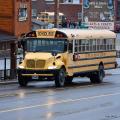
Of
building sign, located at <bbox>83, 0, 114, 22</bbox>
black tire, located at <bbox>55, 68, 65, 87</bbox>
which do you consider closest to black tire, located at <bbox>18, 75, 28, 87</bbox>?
black tire, located at <bbox>55, 68, 65, 87</bbox>

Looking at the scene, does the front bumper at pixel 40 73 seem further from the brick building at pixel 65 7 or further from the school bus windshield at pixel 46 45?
the brick building at pixel 65 7

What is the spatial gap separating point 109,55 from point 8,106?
1694 centimetres

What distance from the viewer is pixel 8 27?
126 feet

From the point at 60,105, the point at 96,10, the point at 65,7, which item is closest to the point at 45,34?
the point at 60,105

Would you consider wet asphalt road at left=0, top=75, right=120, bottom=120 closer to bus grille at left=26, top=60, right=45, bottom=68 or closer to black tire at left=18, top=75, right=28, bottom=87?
bus grille at left=26, top=60, right=45, bottom=68

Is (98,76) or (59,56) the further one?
(98,76)

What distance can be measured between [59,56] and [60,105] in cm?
968

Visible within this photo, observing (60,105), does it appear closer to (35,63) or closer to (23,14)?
(35,63)

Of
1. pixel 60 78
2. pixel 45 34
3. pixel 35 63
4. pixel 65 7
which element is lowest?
pixel 60 78

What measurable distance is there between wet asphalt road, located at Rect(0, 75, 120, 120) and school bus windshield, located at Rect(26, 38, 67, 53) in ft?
12.6

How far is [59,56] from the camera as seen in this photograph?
29.3 metres

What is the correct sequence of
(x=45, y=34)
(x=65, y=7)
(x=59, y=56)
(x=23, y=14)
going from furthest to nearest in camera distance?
(x=65, y=7) < (x=23, y=14) < (x=45, y=34) < (x=59, y=56)

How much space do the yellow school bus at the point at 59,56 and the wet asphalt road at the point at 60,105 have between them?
108 inches

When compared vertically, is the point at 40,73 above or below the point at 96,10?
below
